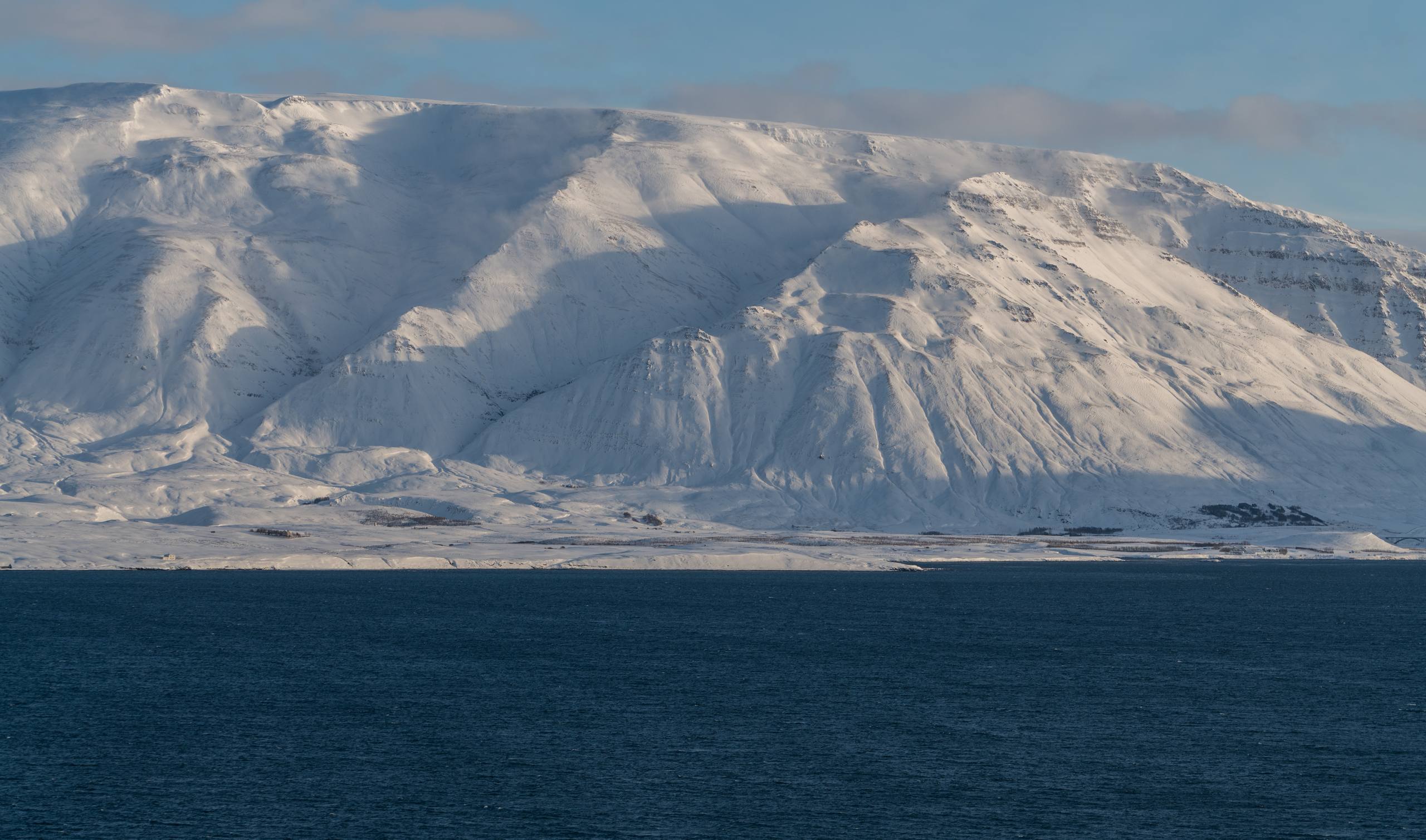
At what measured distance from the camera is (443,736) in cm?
7869

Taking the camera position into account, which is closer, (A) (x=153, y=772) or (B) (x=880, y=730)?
(A) (x=153, y=772)

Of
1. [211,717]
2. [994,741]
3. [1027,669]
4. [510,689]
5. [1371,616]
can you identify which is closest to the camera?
[994,741]

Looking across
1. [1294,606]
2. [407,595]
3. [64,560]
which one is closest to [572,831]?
[407,595]

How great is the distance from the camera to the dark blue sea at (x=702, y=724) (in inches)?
2507

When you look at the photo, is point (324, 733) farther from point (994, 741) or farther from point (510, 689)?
point (994, 741)

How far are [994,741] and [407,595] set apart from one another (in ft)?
319

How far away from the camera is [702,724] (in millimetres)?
82812

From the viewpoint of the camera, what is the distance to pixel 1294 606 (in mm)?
160875

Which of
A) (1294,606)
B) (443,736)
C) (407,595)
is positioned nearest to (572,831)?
(443,736)

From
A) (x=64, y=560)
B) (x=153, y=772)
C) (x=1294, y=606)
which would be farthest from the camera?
(x=64, y=560)

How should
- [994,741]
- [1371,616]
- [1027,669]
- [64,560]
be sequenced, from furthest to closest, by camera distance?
[64,560]
[1371,616]
[1027,669]
[994,741]

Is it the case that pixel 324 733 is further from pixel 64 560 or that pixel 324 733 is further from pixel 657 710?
pixel 64 560

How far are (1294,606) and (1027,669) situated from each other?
68.1 m

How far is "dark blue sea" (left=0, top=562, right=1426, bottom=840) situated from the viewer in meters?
63.7
